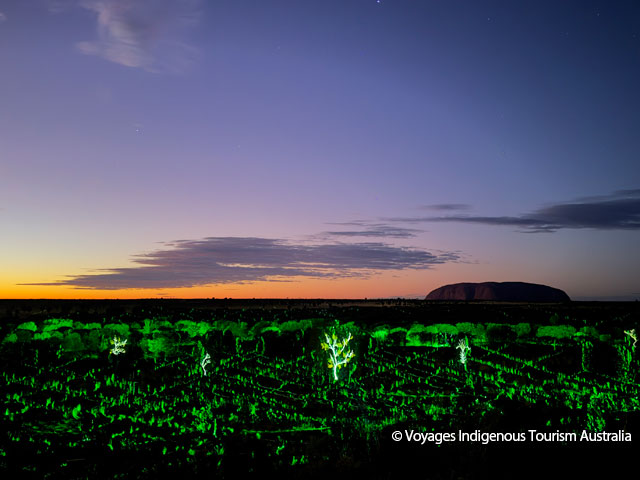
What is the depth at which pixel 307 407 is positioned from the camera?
103 ft

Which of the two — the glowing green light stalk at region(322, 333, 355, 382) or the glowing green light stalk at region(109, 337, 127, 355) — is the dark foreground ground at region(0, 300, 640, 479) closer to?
the glowing green light stalk at region(109, 337, 127, 355)

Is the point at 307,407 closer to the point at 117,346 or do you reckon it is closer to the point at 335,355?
the point at 335,355

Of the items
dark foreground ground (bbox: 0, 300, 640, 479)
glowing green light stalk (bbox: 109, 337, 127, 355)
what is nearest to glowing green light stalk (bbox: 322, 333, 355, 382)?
dark foreground ground (bbox: 0, 300, 640, 479)

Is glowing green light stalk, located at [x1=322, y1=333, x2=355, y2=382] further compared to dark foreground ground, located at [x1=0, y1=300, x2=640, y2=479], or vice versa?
glowing green light stalk, located at [x1=322, y1=333, x2=355, y2=382]

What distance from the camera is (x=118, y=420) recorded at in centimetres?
2753

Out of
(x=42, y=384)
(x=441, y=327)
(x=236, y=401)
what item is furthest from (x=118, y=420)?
(x=441, y=327)

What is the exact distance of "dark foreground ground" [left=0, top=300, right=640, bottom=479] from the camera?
17734 mm

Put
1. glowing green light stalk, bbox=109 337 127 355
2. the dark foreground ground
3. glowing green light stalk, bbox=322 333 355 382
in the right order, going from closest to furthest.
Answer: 1. the dark foreground ground
2. glowing green light stalk, bbox=322 333 355 382
3. glowing green light stalk, bbox=109 337 127 355

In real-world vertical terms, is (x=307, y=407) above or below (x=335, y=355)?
below

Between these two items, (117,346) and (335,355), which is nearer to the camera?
(335,355)

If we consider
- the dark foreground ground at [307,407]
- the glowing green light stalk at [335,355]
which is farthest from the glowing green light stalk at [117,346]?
the glowing green light stalk at [335,355]

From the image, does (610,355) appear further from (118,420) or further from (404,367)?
(118,420)

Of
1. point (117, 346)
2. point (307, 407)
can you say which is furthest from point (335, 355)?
point (117, 346)

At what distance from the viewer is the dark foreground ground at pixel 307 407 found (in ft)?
58.2
